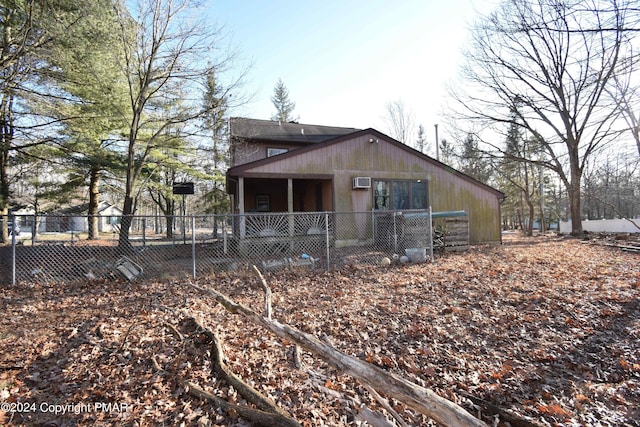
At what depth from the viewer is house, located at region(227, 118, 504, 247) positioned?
11.1 meters

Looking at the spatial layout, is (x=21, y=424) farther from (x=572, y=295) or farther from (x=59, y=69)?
(x=59, y=69)

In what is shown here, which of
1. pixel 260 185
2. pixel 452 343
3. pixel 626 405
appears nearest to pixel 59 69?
pixel 260 185

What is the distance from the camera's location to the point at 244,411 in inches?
100

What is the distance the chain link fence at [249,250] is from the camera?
695 centimetres

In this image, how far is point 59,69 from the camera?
326 inches

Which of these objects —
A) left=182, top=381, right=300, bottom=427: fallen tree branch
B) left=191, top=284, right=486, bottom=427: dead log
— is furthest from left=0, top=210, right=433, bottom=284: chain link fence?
left=191, top=284, right=486, bottom=427: dead log

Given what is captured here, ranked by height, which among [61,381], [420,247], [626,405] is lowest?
[626,405]

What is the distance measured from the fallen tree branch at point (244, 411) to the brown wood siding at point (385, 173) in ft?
26.9

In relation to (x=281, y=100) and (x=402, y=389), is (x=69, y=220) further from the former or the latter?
(x=281, y=100)

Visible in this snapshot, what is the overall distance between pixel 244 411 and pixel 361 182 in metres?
9.84

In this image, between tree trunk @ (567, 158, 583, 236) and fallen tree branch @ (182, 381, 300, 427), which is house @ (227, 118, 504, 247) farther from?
fallen tree branch @ (182, 381, 300, 427)

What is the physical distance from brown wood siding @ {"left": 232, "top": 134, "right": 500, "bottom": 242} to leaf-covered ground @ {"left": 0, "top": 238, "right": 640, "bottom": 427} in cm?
555

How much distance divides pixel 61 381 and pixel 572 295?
7627 mm

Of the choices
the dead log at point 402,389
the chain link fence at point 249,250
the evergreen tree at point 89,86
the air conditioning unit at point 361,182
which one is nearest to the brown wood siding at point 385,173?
the air conditioning unit at point 361,182
